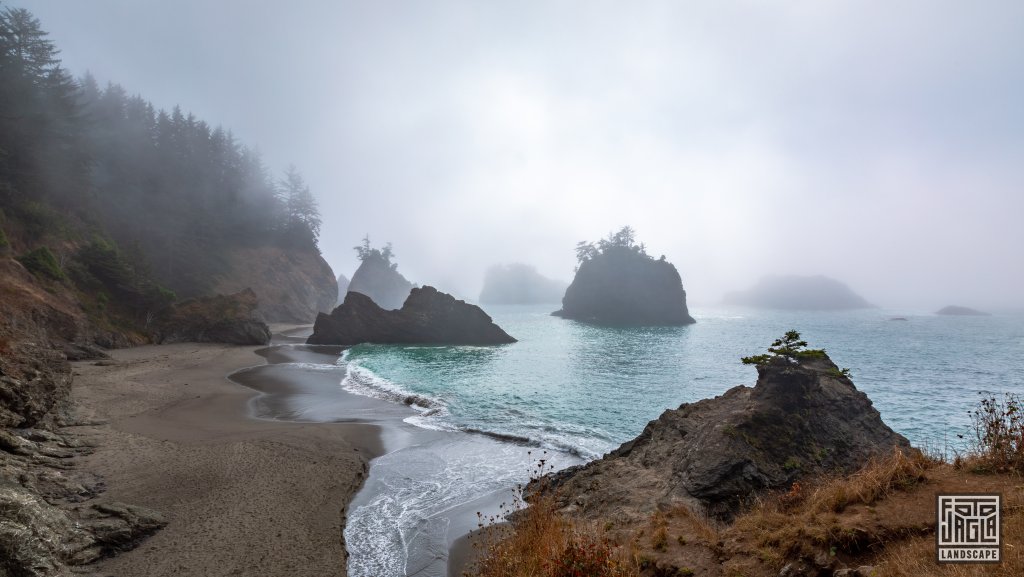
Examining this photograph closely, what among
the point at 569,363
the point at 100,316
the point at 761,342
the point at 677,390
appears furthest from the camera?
the point at 761,342

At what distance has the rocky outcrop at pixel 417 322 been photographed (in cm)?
5625

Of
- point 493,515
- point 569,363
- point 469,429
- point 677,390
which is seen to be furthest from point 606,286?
point 493,515

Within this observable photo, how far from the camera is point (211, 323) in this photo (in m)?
42.2

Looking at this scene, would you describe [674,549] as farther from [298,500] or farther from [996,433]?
[298,500]

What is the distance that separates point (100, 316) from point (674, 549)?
42420mm

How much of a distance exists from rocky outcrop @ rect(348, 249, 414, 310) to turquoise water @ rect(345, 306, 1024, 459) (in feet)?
264

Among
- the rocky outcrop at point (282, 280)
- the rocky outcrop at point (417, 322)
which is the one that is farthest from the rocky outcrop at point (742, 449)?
the rocky outcrop at point (282, 280)

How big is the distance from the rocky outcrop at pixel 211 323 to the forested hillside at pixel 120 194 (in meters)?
2.05

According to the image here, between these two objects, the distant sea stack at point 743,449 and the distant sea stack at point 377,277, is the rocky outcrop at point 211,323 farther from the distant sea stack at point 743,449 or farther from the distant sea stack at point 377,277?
the distant sea stack at point 377,277

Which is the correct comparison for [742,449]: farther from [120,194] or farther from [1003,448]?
[120,194]

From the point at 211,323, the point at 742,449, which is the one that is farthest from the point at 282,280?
the point at 742,449

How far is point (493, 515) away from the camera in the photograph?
10.2 m

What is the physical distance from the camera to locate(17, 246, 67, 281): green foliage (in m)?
27.2

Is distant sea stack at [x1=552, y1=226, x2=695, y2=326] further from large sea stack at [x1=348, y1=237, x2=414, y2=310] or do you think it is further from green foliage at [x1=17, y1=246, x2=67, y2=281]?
green foliage at [x1=17, y1=246, x2=67, y2=281]
